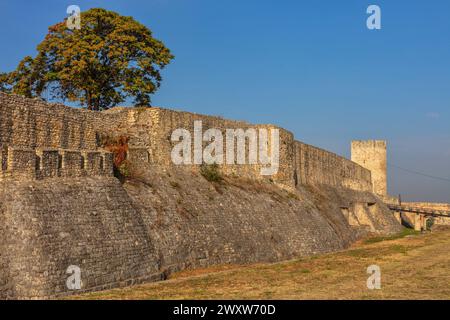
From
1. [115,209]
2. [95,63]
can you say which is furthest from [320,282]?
[95,63]

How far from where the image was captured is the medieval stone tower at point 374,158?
278ft

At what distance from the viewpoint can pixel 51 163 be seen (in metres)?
20.3

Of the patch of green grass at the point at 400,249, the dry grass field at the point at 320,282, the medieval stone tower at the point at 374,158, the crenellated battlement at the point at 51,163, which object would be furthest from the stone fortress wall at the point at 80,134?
the medieval stone tower at the point at 374,158

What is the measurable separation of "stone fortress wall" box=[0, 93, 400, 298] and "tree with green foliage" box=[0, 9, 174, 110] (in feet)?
23.9

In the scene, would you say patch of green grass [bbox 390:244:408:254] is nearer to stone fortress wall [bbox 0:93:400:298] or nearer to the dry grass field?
the dry grass field

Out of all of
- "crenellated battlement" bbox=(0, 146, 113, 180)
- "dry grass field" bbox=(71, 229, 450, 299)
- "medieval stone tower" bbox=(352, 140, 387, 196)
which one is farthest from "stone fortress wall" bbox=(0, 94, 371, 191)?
"medieval stone tower" bbox=(352, 140, 387, 196)

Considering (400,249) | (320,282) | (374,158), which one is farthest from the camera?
(374,158)

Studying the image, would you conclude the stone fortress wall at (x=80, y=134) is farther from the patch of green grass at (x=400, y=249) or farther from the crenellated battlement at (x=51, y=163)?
the patch of green grass at (x=400, y=249)

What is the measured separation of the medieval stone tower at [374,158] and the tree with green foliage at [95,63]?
52.6 metres

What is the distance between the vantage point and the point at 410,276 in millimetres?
17641

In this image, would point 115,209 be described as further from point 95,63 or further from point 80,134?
point 95,63

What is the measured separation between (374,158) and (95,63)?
191 ft
